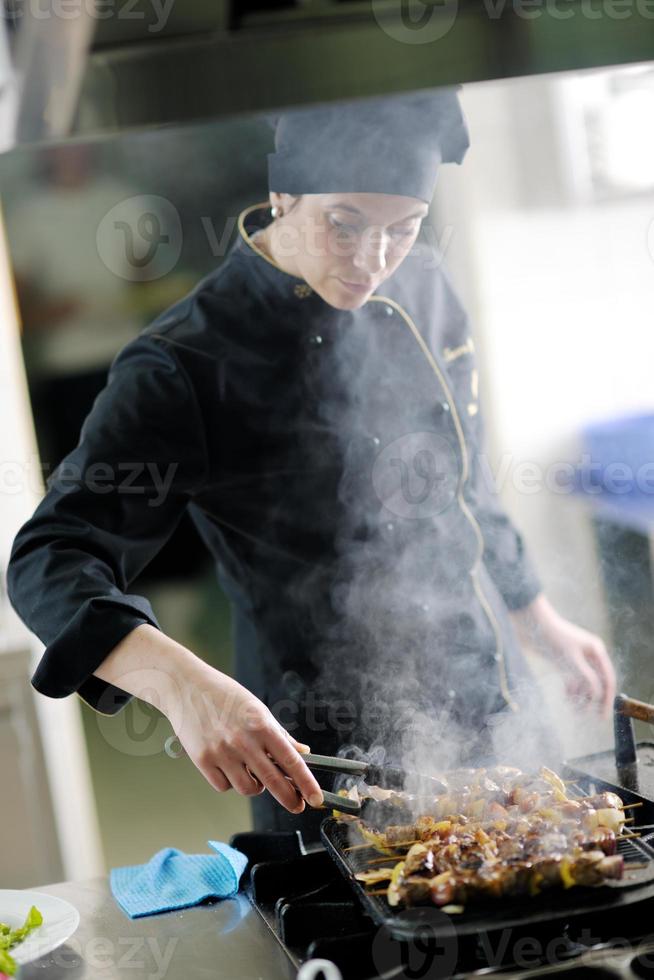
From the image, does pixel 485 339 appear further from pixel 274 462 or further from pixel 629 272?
pixel 274 462

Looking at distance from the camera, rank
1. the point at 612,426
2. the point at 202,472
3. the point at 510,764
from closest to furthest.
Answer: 1. the point at 510,764
2. the point at 202,472
3. the point at 612,426

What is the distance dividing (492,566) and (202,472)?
573 millimetres

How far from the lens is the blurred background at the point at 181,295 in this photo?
305 centimetres

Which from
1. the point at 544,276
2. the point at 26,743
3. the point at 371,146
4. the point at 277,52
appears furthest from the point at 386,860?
the point at 544,276

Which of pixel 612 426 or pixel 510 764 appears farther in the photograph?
pixel 612 426

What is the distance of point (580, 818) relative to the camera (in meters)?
1.25

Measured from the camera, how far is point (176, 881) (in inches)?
54.3

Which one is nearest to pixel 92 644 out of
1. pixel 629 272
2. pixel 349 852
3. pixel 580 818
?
pixel 349 852

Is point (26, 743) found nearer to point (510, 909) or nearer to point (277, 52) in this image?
point (510, 909)

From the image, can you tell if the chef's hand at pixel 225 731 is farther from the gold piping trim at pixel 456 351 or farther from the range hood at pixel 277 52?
the gold piping trim at pixel 456 351

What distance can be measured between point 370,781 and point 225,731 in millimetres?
230

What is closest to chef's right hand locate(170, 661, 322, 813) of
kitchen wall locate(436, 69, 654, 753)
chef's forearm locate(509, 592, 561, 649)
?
chef's forearm locate(509, 592, 561, 649)

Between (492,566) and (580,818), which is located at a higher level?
(492,566)

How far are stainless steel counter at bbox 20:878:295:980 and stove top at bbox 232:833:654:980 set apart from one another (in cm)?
4
